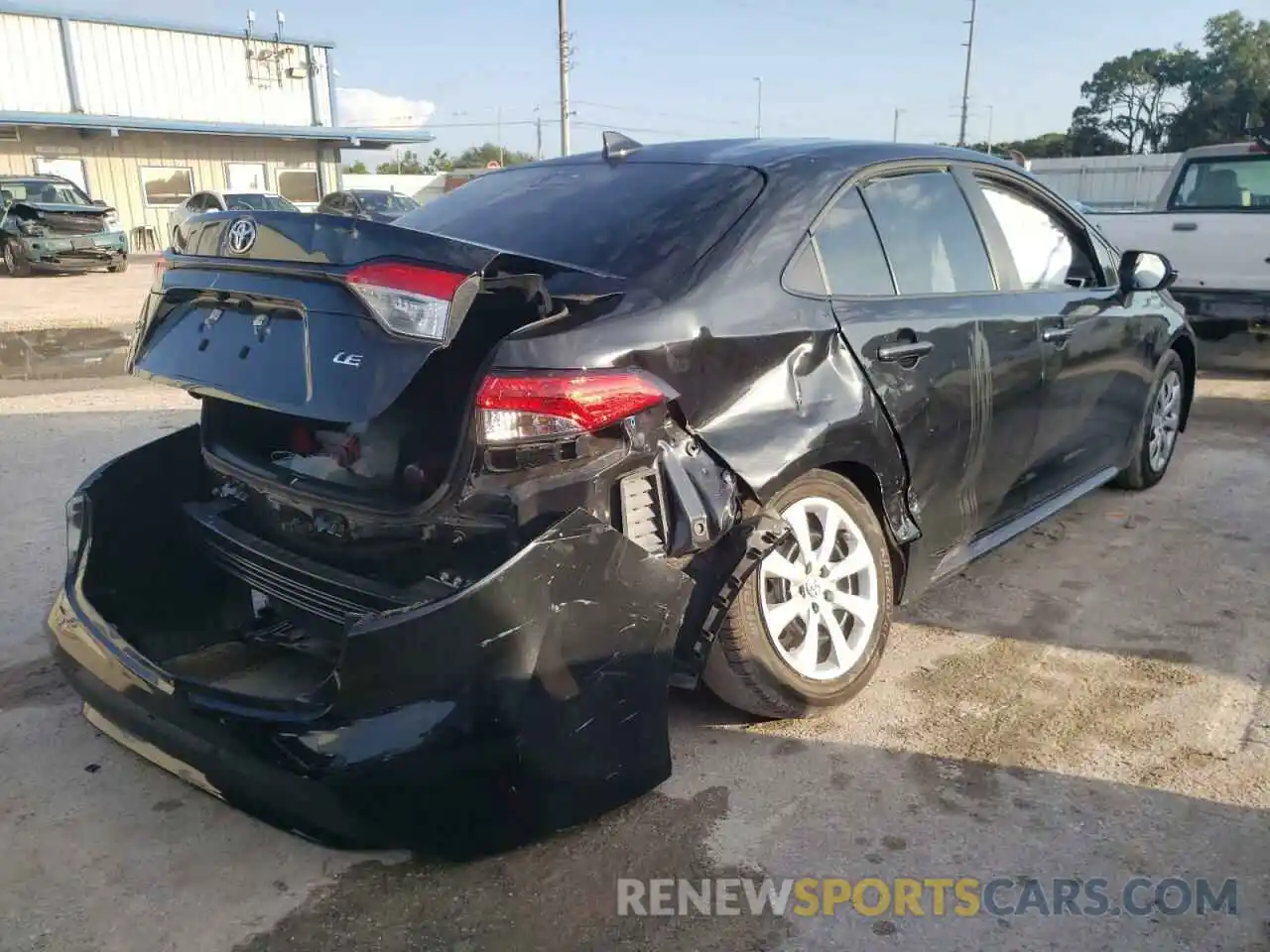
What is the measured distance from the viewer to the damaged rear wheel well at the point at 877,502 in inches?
118

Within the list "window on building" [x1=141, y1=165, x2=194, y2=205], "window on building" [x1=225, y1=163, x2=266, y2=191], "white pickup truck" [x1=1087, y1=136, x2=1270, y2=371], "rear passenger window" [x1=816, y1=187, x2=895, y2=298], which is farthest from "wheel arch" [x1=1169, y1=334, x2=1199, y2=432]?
"window on building" [x1=225, y1=163, x2=266, y2=191]

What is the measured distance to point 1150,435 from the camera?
524 cm

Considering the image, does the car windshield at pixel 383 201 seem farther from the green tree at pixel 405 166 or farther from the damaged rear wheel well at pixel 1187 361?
the green tree at pixel 405 166

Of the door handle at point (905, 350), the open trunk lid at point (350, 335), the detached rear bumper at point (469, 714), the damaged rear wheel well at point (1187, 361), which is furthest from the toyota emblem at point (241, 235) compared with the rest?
the damaged rear wheel well at point (1187, 361)

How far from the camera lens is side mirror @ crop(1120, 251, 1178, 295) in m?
4.48

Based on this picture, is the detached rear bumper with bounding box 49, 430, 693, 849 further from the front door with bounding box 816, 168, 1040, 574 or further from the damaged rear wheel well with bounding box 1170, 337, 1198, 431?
the damaged rear wheel well with bounding box 1170, 337, 1198, 431

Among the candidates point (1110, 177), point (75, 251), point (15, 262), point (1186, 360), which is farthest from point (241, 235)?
point (1110, 177)

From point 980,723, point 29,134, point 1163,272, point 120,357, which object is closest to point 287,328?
point 980,723

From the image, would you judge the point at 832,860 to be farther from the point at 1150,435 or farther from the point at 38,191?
the point at 38,191

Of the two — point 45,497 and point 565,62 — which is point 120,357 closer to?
point 45,497

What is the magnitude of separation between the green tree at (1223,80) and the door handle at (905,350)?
59.6 meters

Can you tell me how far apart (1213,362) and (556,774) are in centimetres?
951

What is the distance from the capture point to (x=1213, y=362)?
31.6 feet

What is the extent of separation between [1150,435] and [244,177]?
1197 inches
